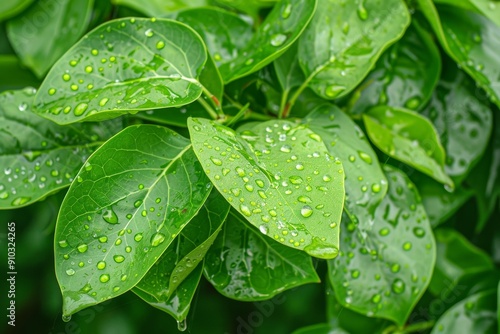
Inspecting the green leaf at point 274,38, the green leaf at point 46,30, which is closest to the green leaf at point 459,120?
the green leaf at point 274,38

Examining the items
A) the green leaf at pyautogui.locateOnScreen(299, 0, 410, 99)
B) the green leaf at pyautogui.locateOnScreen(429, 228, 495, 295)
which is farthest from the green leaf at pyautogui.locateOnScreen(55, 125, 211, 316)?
the green leaf at pyautogui.locateOnScreen(429, 228, 495, 295)

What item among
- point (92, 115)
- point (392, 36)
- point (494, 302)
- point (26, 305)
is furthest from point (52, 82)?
point (26, 305)

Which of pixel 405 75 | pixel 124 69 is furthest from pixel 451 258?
pixel 124 69

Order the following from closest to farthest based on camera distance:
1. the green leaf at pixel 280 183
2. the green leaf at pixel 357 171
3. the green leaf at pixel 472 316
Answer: the green leaf at pixel 280 183 < the green leaf at pixel 357 171 < the green leaf at pixel 472 316

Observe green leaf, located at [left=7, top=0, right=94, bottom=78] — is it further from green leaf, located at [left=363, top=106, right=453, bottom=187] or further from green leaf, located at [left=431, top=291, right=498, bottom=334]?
green leaf, located at [left=431, top=291, right=498, bottom=334]

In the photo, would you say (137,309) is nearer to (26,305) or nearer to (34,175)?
(26,305)

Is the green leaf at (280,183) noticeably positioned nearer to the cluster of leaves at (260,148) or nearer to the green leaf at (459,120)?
the cluster of leaves at (260,148)

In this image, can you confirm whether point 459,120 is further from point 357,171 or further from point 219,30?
point 219,30
